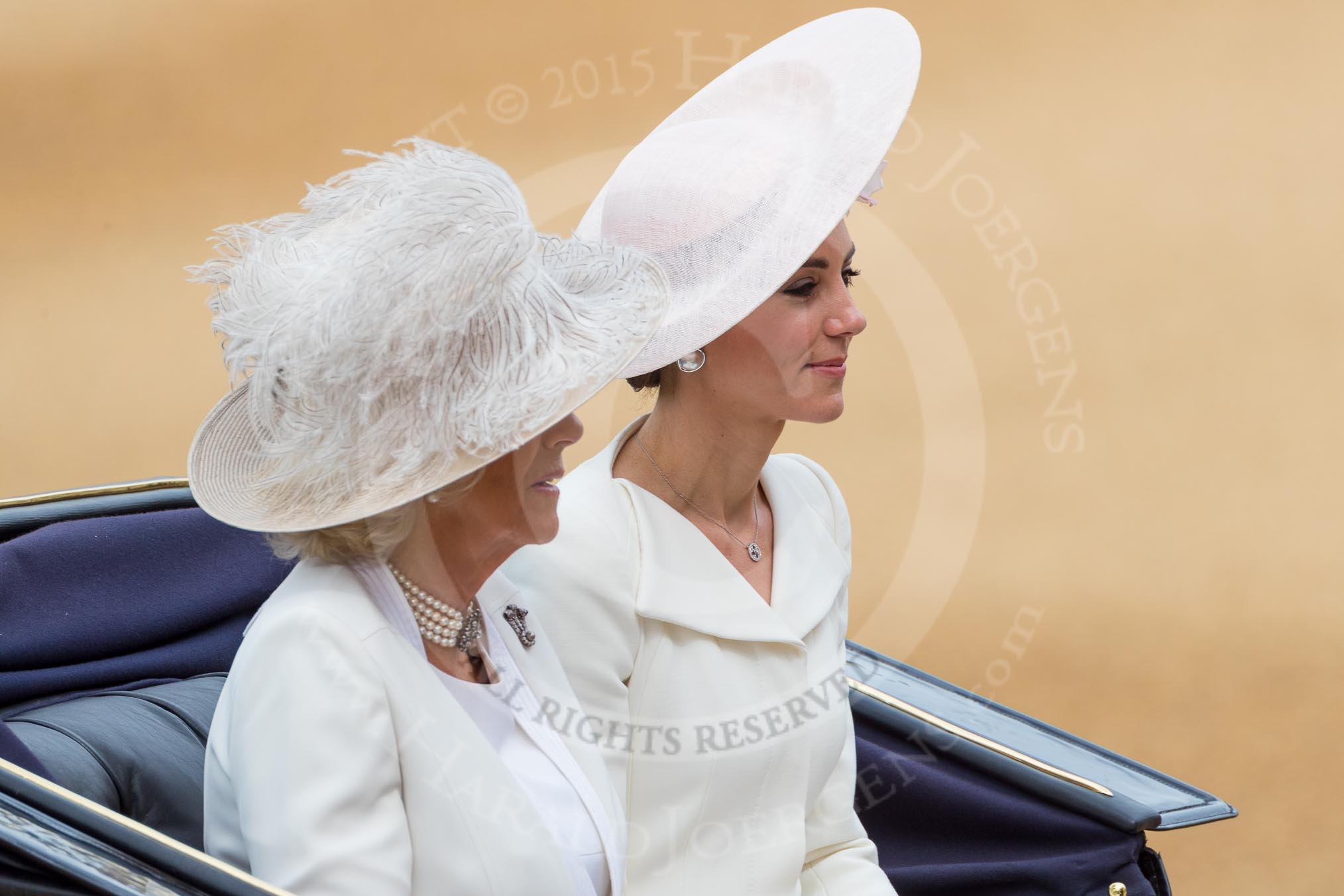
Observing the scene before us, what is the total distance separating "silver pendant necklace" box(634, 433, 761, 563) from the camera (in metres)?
1.62

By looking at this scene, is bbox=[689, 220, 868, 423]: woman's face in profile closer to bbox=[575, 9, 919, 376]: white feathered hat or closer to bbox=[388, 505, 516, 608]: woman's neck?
bbox=[575, 9, 919, 376]: white feathered hat

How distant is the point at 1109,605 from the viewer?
366 cm

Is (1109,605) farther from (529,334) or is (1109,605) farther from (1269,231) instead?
(529,334)

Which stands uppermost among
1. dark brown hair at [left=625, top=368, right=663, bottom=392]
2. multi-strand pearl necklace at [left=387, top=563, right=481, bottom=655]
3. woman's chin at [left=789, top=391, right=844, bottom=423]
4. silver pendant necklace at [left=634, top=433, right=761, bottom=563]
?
dark brown hair at [left=625, top=368, right=663, bottom=392]

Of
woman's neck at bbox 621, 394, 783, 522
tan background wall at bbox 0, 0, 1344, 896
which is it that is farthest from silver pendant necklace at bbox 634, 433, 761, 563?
tan background wall at bbox 0, 0, 1344, 896

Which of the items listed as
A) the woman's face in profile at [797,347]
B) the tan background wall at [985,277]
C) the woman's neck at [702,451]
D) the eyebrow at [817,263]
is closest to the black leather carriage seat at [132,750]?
the woman's neck at [702,451]

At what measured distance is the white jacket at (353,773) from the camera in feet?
3.53

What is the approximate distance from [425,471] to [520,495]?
15cm

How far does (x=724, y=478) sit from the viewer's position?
1.63 meters

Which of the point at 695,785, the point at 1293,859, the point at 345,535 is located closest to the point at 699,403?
the point at 695,785

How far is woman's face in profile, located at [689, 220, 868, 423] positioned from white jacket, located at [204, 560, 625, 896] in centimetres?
53

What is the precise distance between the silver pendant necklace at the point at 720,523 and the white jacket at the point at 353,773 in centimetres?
49

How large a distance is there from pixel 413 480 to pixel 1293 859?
2.64 meters

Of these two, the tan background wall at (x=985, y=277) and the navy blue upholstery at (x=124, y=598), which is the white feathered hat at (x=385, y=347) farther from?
the tan background wall at (x=985, y=277)
